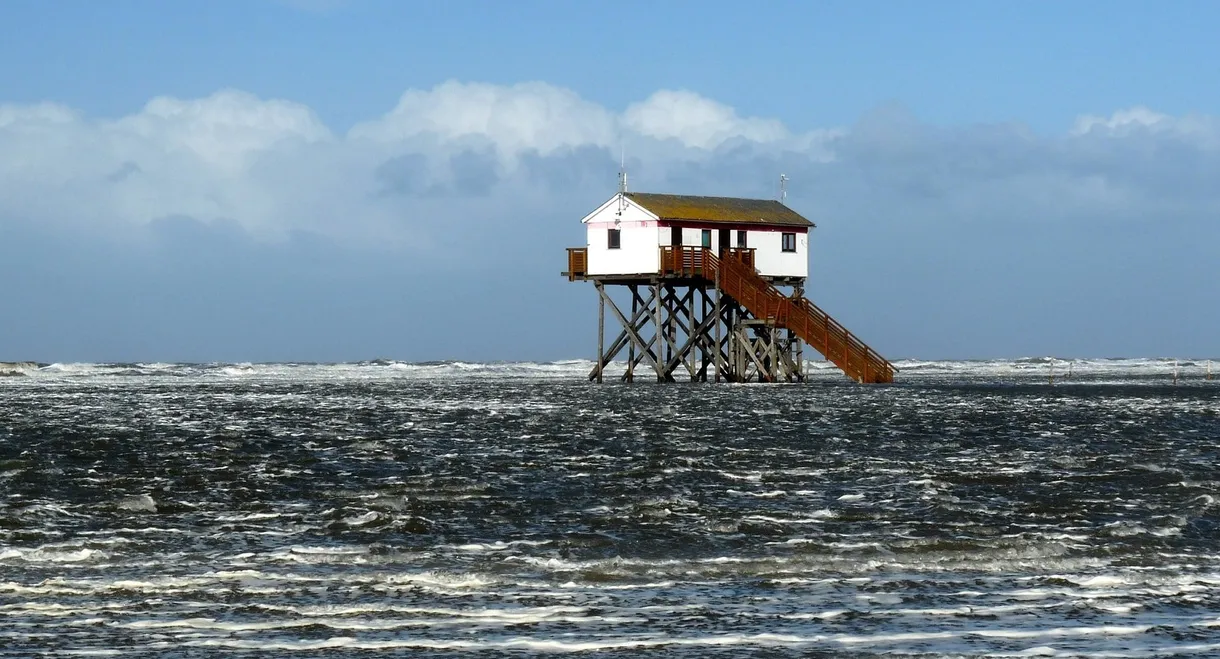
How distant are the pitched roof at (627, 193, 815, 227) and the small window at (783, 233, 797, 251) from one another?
1.41ft

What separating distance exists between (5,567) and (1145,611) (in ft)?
26.2

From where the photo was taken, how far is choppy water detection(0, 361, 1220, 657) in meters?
8.91

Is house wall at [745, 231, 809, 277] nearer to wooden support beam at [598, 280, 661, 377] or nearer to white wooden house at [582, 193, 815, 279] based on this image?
white wooden house at [582, 193, 815, 279]

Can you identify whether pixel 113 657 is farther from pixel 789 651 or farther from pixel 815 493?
pixel 815 493

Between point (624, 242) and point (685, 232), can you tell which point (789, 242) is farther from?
point (624, 242)

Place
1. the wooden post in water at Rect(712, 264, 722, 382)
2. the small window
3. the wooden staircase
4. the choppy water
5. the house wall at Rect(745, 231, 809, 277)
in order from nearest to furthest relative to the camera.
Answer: the choppy water, the wooden staircase, the wooden post in water at Rect(712, 264, 722, 382), the house wall at Rect(745, 231, 809, 277), the small window

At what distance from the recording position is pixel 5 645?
8359mm

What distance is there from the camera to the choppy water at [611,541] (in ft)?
29.2

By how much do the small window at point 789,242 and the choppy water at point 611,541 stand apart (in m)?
25.8

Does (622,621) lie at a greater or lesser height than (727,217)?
lesser

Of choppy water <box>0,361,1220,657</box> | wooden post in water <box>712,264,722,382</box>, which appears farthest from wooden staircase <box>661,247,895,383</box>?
choppy water <box>0,361,1220,657</box>

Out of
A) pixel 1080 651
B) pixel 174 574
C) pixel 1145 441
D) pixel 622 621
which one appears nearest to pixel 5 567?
pixel 174 574

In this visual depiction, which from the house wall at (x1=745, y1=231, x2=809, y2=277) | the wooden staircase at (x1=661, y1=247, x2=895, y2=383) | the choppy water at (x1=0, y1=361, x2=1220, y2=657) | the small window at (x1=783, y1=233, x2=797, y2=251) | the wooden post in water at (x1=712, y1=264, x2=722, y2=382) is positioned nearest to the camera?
the choppy water at (x1=0, y1=361, x2=1220, y2=657)

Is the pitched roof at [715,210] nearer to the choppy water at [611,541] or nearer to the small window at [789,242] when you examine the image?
the small window at [789,242]
